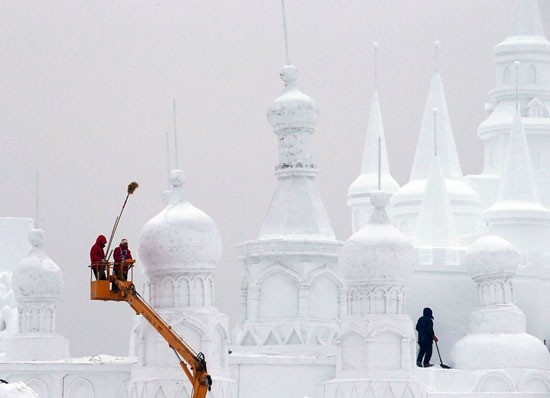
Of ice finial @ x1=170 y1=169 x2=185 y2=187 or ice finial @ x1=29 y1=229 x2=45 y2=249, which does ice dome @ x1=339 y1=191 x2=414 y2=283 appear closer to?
ice finial @ x1=170 y1=169 x2=185 y2=187

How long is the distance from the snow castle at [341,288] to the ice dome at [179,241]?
31mm

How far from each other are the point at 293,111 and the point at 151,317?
8.75m

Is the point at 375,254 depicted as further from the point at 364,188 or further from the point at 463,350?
the point at 364,188

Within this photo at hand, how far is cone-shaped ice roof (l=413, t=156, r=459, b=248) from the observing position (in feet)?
132

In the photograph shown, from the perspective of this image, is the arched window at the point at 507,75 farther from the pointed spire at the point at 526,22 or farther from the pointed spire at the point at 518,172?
the pointed spire at the point at 518,172

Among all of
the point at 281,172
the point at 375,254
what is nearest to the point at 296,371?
the point at 375,254

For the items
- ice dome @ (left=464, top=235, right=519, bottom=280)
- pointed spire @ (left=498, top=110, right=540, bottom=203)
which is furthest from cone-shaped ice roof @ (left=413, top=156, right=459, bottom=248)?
ice dome @ (left=464, top=235, right=519, bottom=280)

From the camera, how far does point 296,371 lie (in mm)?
35594

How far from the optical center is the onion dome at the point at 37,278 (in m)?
36.3

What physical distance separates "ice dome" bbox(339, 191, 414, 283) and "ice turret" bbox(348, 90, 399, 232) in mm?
8727

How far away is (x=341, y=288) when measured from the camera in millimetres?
38125

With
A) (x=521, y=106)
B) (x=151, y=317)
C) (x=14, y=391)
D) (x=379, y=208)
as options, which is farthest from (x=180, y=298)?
(x=14, y=391)

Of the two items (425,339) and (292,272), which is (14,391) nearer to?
(425,339)

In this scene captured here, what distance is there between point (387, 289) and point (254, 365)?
3654 millimetres
